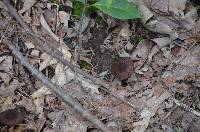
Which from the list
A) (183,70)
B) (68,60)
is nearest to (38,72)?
(68,60)

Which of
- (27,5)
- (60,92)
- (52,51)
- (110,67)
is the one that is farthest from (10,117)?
(27,5)

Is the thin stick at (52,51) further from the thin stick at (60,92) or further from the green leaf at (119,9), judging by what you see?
the green leaf at (119,9)

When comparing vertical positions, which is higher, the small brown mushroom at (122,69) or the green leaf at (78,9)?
the green leaf at (78,9)

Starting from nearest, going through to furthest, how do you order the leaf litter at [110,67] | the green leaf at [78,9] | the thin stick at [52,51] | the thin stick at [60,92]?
the thin stick at [60,92], the leaf litter at [110,67], the thin stick at [52,51], the green leaf at [78,9]

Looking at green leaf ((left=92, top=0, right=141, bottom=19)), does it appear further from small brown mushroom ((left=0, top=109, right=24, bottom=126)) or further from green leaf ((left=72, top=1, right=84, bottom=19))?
small brown mushroom ((left=0, top=109, right=24, bottom=126))

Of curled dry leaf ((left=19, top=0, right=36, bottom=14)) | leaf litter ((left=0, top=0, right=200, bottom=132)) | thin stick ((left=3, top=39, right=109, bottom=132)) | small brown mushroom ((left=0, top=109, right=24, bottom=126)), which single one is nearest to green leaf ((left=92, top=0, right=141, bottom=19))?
leaf litter ((left=0, top=0, right=200, bottom=132))

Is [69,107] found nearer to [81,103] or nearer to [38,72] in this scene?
[81,103]

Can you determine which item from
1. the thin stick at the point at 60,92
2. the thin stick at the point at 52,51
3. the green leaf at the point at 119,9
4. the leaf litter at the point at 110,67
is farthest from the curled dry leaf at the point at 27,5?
the green leaf at the point at 119,9
